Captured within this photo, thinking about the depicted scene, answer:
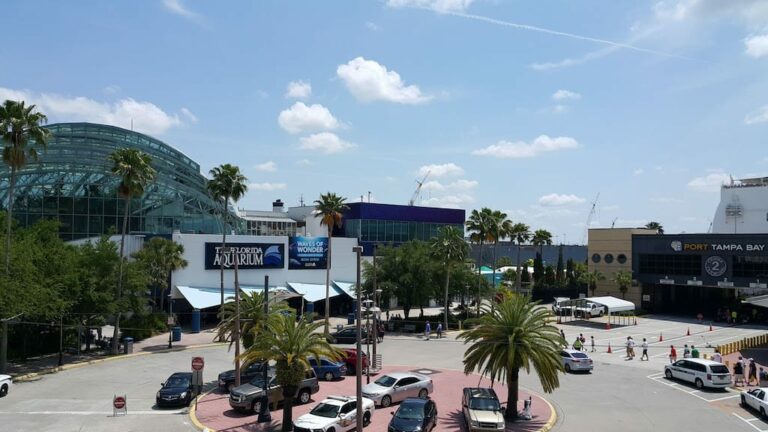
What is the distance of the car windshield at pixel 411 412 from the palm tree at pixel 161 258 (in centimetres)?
3488

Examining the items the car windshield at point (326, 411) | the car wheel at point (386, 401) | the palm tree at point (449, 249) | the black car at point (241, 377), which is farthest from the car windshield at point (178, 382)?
the palm tree at point (449, 249)

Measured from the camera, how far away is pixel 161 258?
2104 inches

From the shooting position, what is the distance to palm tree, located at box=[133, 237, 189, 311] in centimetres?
5297

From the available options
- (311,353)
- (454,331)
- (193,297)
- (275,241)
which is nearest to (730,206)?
Answer: (454,331)

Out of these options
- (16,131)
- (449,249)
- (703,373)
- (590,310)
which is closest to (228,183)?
(16,131)

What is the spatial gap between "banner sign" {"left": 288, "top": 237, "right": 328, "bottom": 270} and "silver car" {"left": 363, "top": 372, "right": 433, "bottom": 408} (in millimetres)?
36944

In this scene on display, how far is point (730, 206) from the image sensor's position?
10069cm

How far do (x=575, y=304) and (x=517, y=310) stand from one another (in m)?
44.4

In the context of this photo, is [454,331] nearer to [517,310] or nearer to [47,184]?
[517,310]

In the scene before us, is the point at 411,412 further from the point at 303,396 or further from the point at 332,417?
the point at 303,396

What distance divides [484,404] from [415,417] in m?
3.49

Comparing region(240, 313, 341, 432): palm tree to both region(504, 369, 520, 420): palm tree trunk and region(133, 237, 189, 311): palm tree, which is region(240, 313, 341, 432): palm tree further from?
region(133, 237, 189, 311): palm tree

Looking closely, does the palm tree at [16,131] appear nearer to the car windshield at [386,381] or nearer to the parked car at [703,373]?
the car windshield at [386,381]

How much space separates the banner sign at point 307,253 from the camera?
214 ft
